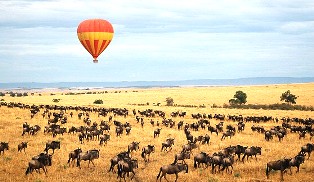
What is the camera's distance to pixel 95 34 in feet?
169

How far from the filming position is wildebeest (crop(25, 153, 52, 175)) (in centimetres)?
1900

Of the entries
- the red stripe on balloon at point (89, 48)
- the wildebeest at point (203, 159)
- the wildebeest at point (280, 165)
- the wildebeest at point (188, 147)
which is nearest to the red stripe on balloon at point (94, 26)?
the red stripe on balloon at point (89, 48)

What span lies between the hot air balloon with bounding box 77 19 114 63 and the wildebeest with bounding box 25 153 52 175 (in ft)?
108

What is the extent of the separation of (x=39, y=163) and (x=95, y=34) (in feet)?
112

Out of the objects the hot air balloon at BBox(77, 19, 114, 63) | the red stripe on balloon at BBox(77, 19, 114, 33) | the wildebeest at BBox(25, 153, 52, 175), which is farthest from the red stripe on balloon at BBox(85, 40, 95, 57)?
the wildebeest at BBox(25, 153, 52, 175)

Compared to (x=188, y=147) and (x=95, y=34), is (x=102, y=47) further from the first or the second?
(x=188, y=147)

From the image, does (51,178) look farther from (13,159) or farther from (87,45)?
(87,45)

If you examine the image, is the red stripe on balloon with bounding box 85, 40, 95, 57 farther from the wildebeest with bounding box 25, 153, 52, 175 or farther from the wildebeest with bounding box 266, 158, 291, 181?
the wildebeest with bounding box 266, 158, 291, 181

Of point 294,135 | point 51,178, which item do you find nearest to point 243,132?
point 294,135

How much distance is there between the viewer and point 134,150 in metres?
25.5

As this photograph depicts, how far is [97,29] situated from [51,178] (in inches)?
1386

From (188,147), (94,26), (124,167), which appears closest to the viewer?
(124,167)

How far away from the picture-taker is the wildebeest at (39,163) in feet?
62.3

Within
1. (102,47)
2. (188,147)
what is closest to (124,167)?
(188,147)
